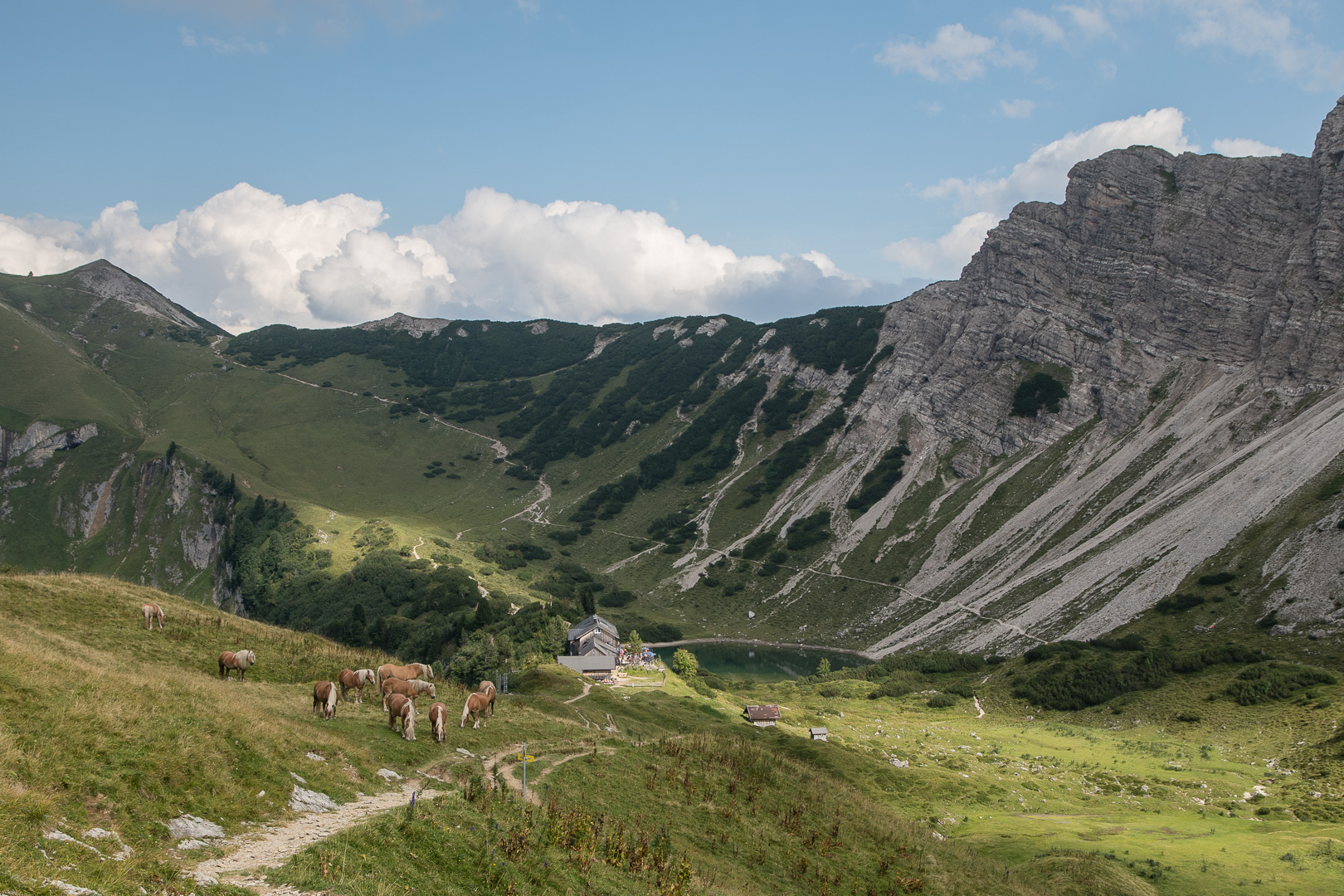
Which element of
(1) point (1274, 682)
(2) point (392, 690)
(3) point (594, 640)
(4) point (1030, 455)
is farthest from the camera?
(4) point (1030, 455)

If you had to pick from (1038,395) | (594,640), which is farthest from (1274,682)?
(1038,395)

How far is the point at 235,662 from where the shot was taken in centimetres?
2573

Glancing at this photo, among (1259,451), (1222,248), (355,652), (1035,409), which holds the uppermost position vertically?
(1222,248)

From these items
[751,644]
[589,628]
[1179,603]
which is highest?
[1179,603]

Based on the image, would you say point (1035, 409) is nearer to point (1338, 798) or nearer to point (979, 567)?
point (979, 567)

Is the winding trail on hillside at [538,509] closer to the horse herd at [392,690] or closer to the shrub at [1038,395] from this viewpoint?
the shrub at [1038,395]

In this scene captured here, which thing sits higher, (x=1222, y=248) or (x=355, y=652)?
(x=1222, y=248)

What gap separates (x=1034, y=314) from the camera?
146 meters

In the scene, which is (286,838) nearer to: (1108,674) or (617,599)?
(1108,674)

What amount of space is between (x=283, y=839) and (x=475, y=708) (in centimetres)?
1318

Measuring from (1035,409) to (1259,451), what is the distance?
125 feet

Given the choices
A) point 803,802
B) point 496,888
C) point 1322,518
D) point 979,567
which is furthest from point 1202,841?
point 979,567

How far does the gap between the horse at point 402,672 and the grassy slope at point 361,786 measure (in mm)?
1145

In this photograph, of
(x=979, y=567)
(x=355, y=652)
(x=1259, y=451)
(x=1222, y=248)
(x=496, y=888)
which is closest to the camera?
(x=496, y=888)
